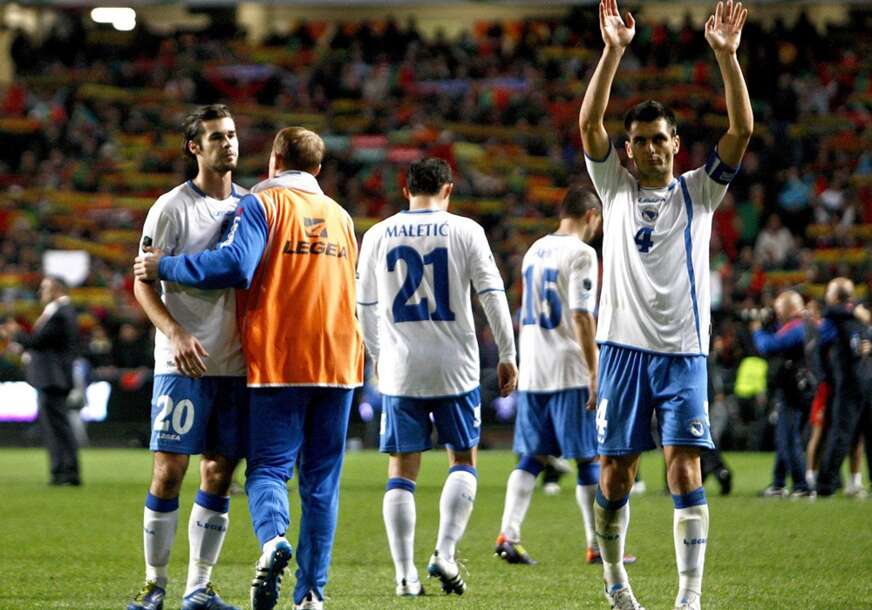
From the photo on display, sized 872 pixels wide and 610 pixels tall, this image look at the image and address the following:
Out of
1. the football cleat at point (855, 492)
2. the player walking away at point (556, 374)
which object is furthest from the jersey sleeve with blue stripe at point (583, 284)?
the football cleat at point (855, 492)

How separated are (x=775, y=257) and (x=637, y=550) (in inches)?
651

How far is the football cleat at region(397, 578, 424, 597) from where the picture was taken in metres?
7.73

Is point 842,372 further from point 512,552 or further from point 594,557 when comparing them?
point 512,552

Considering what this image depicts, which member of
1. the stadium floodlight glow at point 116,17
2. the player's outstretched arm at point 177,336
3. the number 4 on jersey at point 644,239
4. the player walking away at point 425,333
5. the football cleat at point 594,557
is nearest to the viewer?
the player's outstretched arm at point 177,336

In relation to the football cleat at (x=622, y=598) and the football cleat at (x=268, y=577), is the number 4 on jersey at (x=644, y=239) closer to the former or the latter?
the football cleat at (x=622, y=598)

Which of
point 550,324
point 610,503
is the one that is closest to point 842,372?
point 550,324

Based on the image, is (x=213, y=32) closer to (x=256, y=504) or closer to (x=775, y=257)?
(x=775, y=257)

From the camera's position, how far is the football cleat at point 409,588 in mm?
7727

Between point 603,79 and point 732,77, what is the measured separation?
0.57 metres

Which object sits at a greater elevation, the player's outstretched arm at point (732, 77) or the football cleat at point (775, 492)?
the player's outstretched arm at point (732, 77)

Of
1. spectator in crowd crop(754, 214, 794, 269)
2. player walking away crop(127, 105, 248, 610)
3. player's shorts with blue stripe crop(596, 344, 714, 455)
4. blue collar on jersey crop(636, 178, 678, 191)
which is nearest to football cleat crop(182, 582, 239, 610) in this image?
player walking away crop(127, 105, 248, 610)

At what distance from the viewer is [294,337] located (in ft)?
20.3

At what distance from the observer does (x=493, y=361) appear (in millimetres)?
22203

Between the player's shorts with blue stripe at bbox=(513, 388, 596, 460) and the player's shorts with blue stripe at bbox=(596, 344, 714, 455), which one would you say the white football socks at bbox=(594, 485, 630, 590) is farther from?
the player's shorts with blue stripe at bbox=(513, 388, 596, 460)
